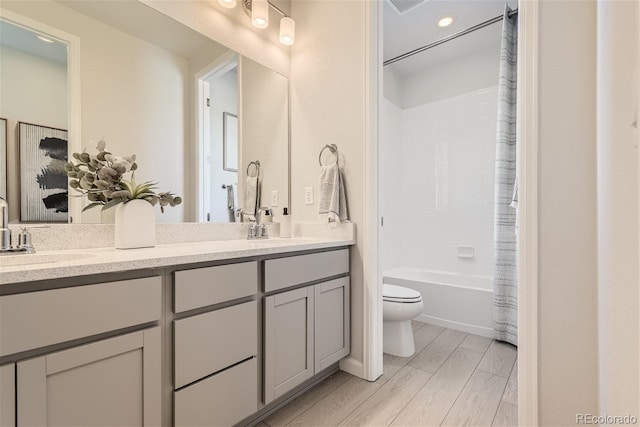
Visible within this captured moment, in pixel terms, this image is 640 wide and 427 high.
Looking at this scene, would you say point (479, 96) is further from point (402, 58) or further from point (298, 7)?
point (298, 7)

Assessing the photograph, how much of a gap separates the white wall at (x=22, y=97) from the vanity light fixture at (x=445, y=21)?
8.79 feet

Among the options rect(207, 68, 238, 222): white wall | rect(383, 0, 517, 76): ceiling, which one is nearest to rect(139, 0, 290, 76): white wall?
rect(207, 68, 238, 222): white wall

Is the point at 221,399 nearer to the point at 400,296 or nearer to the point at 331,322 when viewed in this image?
the point at 331,322

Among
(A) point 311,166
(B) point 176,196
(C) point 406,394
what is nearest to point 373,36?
(A) point 311,166

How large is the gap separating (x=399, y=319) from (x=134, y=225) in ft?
5.50

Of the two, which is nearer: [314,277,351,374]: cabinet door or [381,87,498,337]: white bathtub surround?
[314,277,351,374]: cabinet door

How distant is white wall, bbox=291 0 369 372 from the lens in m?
1.75

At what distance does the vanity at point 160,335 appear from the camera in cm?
74

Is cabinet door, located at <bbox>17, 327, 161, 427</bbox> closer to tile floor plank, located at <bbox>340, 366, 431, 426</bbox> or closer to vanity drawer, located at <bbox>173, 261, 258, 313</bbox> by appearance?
vanity drawer, located at <bbox>173, 261, 258, 313</bbox>

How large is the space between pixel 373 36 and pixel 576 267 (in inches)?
60.5

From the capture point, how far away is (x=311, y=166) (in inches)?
77.4

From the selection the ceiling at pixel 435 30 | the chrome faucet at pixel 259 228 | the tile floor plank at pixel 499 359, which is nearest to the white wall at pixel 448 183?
the ceiling at pixel 435 30

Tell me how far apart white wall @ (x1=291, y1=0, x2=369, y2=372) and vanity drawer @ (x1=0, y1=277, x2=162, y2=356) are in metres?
1.15

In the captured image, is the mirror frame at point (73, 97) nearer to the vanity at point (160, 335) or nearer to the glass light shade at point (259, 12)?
the vanity at point (160, 335)
